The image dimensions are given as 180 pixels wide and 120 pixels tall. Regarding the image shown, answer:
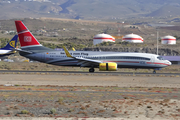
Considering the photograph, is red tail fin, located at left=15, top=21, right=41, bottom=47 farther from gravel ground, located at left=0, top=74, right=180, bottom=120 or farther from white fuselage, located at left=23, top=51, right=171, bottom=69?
gravel ground, located at left=0, top=74, right=180, bottom=120

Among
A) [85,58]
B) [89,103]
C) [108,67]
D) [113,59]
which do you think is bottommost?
[89,103]

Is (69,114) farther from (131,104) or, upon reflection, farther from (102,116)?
(131,104)

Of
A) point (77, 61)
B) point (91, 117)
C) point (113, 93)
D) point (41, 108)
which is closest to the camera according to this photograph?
point (91, 117)

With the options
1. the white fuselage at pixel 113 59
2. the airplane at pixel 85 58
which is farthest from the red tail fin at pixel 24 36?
the white fuselage at pixel 113 59

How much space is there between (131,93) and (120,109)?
6319 millimetres

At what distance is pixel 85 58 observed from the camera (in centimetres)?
4731

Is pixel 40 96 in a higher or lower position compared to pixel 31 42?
lower

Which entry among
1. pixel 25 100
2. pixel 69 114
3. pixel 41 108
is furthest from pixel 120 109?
pixel 25 100

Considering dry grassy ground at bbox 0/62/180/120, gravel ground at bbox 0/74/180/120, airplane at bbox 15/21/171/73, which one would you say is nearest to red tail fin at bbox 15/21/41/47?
airplane at bbox 15/21/171/73

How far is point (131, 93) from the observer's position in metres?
26.5

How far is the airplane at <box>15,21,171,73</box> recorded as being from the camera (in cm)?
4659

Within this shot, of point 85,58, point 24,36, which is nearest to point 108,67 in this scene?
point 85,58

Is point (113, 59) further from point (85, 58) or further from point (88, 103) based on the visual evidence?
point (88, 103)

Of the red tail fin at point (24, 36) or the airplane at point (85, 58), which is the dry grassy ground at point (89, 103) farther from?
the red tail fin at point (24, 36)
